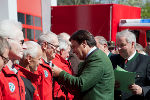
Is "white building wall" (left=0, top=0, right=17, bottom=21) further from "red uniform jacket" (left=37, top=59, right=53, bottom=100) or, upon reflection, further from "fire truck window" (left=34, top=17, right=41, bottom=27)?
"fire truck window" (left=34, top=17, right=41, bottom=27)

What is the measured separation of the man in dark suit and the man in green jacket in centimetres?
62

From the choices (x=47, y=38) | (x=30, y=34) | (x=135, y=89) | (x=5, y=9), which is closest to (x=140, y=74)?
(x=135, y=89)

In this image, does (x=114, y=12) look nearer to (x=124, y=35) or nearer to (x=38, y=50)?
(x=124, y=35)

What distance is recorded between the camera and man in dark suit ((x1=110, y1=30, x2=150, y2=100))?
12.3ft

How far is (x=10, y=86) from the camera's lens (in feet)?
8.07

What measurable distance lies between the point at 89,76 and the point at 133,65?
3.60ft

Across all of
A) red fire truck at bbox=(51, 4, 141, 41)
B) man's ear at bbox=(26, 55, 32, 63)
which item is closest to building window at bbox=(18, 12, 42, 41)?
red fire truck at bbox=(51, 4, 141, 41)

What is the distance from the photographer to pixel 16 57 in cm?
269

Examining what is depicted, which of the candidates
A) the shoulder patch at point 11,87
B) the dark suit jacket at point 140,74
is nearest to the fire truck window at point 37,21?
the dark suit jacket at point 140,74

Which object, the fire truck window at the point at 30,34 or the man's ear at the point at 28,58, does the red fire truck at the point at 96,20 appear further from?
the man's ear at the point at 28,58

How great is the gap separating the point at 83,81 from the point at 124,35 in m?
1.31

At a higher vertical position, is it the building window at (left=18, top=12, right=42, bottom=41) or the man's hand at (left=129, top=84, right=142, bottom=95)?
the building window at (left=18, top=12, right=42, bottom=41)

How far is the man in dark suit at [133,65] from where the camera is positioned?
12.3ft

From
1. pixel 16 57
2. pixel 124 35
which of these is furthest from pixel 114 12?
pixel 16 57
